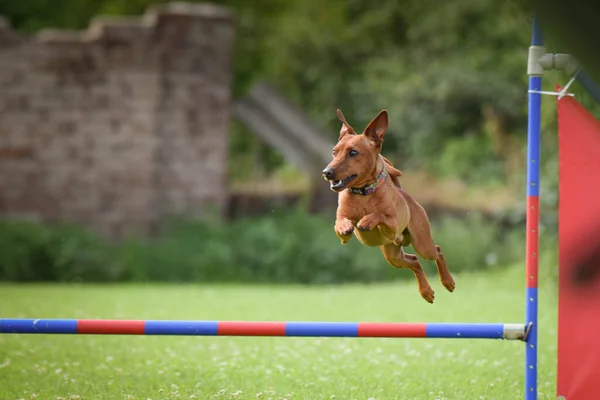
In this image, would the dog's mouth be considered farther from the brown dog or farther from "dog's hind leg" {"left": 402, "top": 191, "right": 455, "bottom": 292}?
"dog's hind leg" {"left": 402, "top": 191, "right": 455, "bottom": 292}

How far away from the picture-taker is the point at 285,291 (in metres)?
14.1

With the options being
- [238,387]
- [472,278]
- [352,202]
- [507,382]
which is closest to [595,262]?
[352,202]

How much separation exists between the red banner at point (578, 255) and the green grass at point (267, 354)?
5.10 ft

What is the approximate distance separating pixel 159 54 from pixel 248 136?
26.5 ft

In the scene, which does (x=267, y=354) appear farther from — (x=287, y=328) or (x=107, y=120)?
(x=107, y=120)

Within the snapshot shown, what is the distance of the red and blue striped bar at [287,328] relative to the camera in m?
4.29

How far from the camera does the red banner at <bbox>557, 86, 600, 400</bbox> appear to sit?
430cm

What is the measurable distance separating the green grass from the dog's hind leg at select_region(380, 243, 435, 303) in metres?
1.55

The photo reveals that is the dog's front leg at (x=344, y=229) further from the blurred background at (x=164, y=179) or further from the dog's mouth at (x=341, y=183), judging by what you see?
the blurred background at (x=164, y=179)

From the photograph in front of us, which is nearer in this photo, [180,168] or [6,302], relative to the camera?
[6,302]

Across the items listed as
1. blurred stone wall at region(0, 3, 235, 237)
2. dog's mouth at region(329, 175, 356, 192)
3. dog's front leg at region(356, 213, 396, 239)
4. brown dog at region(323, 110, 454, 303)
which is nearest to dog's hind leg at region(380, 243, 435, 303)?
brown dog at region(323, 110, 454, 303)

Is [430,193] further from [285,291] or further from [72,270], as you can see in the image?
[72,270]

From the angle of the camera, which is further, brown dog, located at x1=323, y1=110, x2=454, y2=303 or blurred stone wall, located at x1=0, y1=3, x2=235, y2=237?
blurred stone wall, located at x1=0, y1=3, x2=235, y2=237

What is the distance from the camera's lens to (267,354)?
26.9ft
